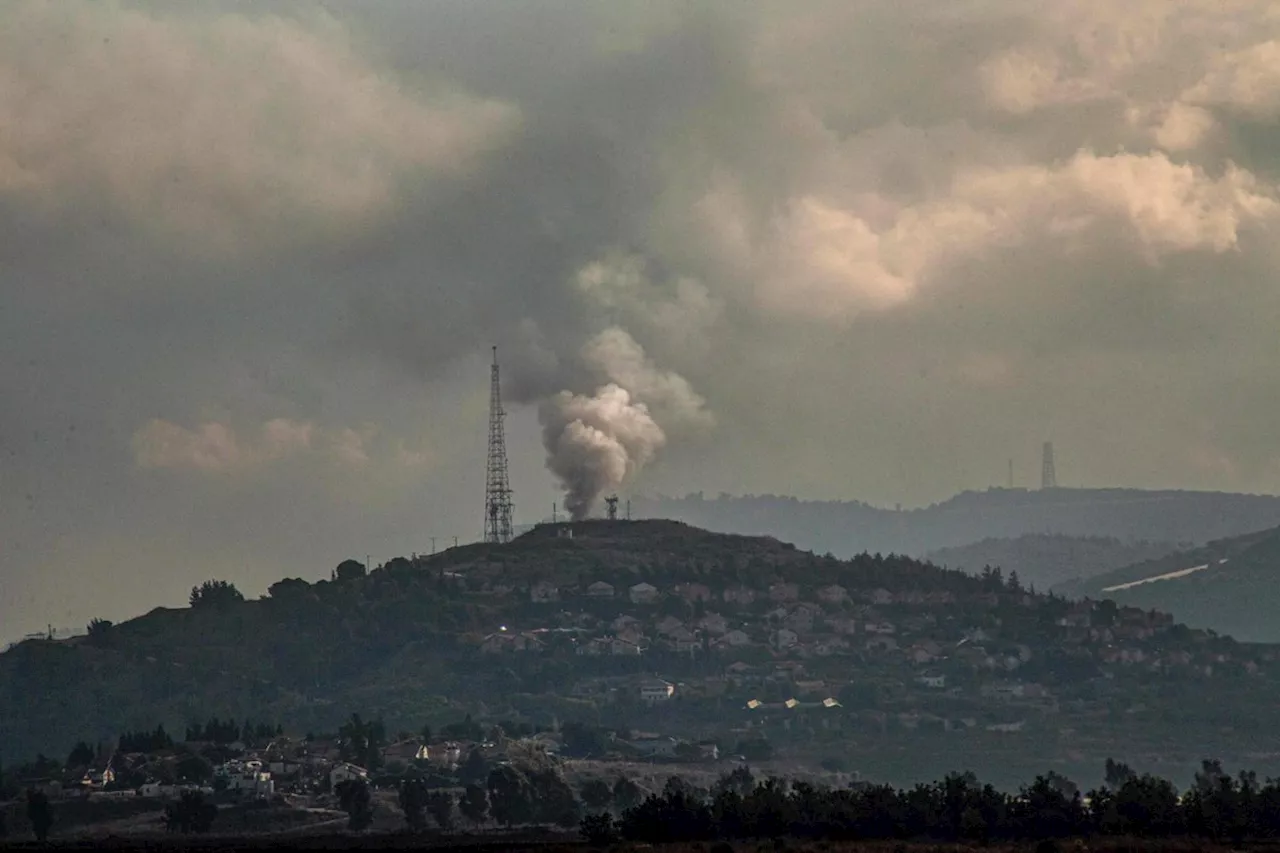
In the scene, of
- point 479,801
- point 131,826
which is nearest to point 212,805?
point 131,826

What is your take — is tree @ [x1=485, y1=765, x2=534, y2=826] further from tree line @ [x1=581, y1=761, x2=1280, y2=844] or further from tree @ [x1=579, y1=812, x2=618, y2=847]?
tree @ [x1=579, y1=812, x2=618, y2=847]

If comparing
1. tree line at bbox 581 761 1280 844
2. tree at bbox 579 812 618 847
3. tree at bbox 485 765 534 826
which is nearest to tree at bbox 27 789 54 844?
tree at bbox 485 765 534 826

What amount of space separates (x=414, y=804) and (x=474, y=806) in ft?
→ 17.5

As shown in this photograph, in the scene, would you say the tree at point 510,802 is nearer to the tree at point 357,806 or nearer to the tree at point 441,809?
the tree at point 441,809

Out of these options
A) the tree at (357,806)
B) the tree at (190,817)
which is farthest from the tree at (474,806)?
the tree at (190,817)

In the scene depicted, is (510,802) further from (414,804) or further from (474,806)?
(414,804)

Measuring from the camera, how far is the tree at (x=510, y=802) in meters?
190

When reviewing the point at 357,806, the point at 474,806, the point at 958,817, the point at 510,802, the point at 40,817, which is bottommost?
the point at 958,817

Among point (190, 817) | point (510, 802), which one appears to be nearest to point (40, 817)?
point (190, 817)

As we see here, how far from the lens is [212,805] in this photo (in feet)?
638

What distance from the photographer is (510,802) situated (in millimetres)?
192125

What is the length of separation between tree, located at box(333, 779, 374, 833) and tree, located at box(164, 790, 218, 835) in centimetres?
1186

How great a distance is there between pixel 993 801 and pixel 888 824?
8.55 metres

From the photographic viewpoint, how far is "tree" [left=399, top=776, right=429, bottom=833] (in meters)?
186
